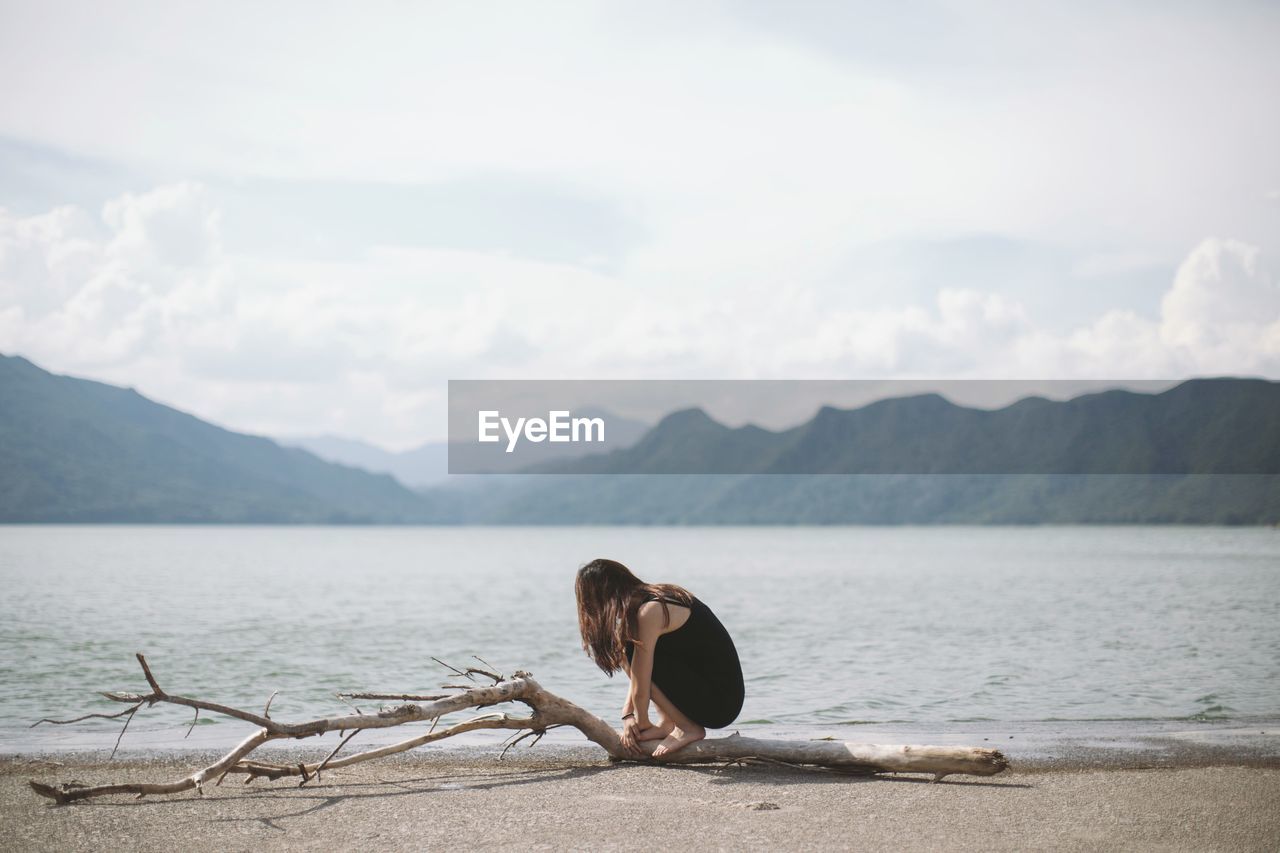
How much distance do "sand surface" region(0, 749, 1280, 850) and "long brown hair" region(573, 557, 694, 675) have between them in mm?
1094

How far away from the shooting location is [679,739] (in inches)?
373

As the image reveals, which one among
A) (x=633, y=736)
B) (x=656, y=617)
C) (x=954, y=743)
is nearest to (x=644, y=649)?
(x=656, y=617)

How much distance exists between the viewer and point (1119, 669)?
20188 mm

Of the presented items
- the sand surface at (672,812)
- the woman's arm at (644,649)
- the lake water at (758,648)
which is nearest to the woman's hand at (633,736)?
the sand surface at (672,812)

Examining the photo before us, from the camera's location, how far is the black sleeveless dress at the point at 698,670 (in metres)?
9.39

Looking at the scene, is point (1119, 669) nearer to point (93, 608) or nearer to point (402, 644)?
point (402, 644)

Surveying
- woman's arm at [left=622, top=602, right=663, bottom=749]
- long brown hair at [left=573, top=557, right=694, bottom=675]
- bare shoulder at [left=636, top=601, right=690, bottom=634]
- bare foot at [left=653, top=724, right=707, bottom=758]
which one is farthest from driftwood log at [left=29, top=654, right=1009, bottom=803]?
bare shoulder at [left=636, top=601, right=690, bottom=634]

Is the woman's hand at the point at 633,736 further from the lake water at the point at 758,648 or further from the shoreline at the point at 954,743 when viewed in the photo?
the lake water at the point at 758,648

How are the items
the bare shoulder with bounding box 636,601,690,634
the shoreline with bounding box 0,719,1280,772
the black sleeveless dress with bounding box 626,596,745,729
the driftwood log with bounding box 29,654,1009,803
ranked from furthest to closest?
1. the shoreline with bounding box 0,719,1280,772
2. the black sleeveless dress with bounding box 626,596,745,729
3. the bare shoulder with bounding box 636,601,690,634
4. the driftwood log with bounding box 29,654,1009,803

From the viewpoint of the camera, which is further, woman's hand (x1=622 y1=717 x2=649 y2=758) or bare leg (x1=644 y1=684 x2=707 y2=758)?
woman's hand (x1=622 y1=717 x2=649 y2=758)

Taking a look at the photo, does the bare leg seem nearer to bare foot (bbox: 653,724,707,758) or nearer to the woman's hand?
bare foot (bbox: 653,724,707,758)

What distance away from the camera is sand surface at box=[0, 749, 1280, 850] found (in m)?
7.16

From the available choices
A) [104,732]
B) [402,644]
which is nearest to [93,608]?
[402,644]

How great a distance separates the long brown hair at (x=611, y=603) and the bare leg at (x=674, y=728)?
1.73 feet
